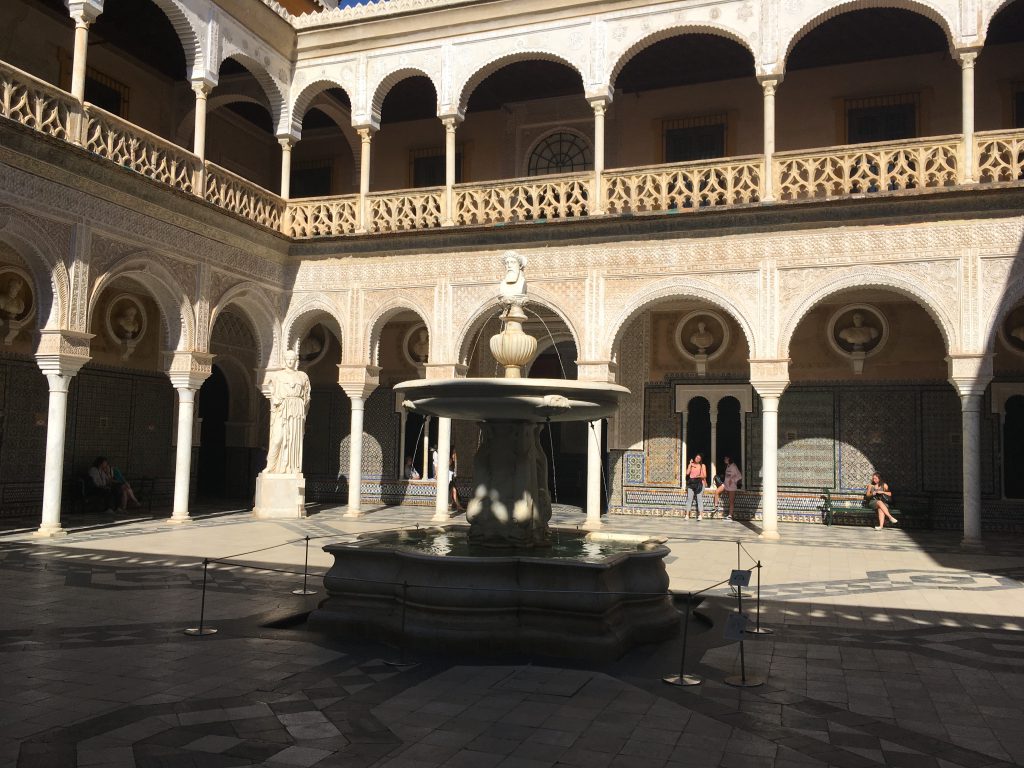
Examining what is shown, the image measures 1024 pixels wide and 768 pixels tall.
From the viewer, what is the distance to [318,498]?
17797 millimetres

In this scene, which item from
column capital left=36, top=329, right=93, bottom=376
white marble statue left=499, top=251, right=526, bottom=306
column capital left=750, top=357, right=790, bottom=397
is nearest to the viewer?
white marble statue left=499, top=251, right=526, bottom=306

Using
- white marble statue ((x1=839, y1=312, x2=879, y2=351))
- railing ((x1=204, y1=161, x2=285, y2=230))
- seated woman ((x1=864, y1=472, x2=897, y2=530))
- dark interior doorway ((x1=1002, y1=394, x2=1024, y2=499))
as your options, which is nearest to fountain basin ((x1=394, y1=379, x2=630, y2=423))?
railing ((x1=204, y1=161, x2=285, y2=230))

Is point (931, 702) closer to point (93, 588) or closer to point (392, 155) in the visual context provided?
point (93, 588)

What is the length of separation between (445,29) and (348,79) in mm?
1867

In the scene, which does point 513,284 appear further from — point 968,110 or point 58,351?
point 968,110

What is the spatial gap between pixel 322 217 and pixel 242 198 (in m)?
1.38

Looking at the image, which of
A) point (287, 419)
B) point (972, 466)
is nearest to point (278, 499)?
point (287, 419)

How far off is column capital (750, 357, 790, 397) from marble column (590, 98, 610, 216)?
10.4ft

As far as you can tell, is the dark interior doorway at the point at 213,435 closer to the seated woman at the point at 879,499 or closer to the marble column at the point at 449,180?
the marble column at the point at 449,180

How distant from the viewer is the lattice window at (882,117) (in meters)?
14.5

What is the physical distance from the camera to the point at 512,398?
241 inches

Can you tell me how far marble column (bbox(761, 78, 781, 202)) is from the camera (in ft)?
40.9

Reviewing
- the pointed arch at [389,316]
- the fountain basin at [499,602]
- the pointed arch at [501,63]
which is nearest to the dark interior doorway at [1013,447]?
the pointed arch at [501,63]

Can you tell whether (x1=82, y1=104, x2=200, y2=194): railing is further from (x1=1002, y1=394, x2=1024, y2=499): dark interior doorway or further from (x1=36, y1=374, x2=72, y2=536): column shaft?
(x1=1002, y1=394, x2=1024, y2=499): dark interior doorway
